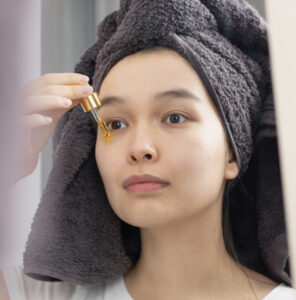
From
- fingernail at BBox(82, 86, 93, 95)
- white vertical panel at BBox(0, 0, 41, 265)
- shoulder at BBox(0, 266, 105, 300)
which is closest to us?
white vertical panel at BBox(0, 0, 41, 265)

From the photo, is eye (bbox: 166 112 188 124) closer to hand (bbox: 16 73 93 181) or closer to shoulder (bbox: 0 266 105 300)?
hand (bbox: 16 73 93 181)

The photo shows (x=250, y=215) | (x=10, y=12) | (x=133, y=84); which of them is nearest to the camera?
(x=10, y=12)

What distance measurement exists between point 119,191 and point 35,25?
0.92 ft

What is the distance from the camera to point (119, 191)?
57cm

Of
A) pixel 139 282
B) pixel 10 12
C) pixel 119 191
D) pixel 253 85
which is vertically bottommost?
pixel 139 282

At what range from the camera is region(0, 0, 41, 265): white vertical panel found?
27 centimetres

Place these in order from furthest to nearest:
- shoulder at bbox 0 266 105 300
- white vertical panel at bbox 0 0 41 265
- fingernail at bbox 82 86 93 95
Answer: fingernail at bbox 82 86 93 95
shoulder at bbox 0 266 105 300
white vertical panel at bbox 0 0 41 265

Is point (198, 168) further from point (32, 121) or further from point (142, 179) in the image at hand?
point (32, 121)

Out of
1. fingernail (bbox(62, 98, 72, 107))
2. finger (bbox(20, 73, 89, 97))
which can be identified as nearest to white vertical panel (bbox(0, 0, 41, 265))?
finger (bbox(20, 73, 89, 97))

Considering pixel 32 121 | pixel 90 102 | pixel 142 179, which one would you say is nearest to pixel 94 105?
pixel 90 102

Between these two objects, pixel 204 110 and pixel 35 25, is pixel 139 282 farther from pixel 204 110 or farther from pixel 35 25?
pixel 35 25

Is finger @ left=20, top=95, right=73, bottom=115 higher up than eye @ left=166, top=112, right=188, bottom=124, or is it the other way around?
finger @ left=20, top=95, right=73, bottom=115

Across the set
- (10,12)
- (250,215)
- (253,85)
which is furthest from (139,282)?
(10,12)

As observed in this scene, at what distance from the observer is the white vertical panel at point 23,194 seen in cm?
27
